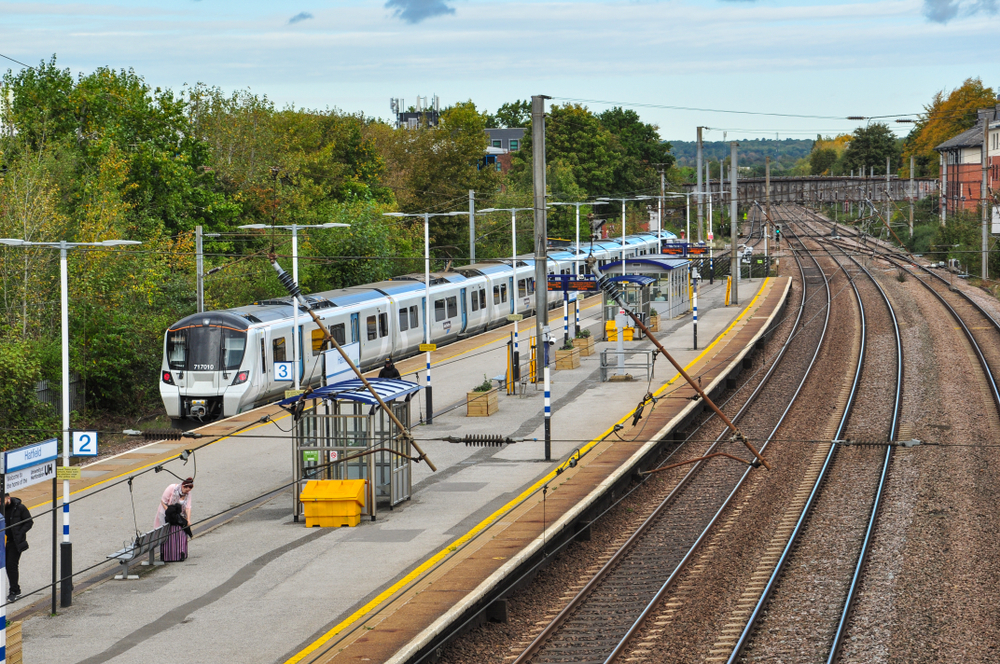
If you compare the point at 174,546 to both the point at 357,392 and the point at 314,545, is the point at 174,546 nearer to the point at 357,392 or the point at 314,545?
the point at 314,545

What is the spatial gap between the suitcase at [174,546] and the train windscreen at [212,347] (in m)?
→ 10.8

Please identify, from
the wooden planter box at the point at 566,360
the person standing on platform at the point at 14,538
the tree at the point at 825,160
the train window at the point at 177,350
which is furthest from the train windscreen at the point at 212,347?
the tree at the point at 825,160

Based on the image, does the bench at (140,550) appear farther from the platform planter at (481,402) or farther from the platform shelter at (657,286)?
the platform shelter at (657,286)

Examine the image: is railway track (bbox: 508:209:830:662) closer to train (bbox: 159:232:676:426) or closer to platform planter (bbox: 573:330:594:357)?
train (bbox: 159:232:676:426)

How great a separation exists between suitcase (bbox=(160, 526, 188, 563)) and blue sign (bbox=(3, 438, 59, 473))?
3.28m

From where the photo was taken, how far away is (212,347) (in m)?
26.4

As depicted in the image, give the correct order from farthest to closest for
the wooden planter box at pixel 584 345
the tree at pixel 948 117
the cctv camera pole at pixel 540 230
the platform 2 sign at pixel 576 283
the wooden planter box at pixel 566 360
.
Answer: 1. the tree at pixel 948 117
2. the wooden planter box at pixel 584 345
3. the wooden planter box at pixel 566 360
4. the platform 2 sign at pixel 576 283
5. the cctv camera pole at pixel 540 230

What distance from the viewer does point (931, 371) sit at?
33406 millimetres

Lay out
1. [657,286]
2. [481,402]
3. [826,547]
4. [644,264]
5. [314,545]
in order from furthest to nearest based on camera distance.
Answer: [657,286]
[644,264]
[481,402]
[826,547]
[314,545]

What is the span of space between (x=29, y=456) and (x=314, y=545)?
5.32 meters

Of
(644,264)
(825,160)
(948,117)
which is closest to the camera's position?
(644,264)

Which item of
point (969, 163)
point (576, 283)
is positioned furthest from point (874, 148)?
point (576, 283)

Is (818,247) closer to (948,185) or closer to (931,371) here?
(948,185)

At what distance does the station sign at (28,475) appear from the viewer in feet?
38.7
